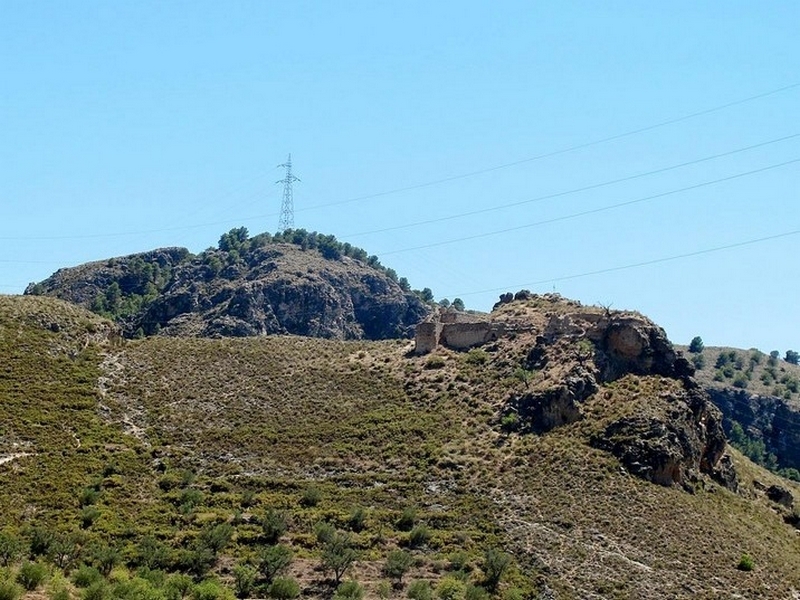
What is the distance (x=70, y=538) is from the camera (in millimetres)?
64375

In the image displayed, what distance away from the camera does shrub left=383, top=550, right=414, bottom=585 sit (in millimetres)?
63944

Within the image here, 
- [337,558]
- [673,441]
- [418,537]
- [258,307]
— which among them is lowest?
[337,558]

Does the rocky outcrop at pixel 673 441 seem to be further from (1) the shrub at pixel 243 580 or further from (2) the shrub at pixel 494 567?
(1) the shrub at pixel 243 580

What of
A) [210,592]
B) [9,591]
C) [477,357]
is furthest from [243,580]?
[477,357]

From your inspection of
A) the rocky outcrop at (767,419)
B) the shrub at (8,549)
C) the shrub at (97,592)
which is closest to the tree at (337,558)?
Result: the shrub at (97,592)

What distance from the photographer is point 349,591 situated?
59.9m

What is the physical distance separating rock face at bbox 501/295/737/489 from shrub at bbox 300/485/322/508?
1957 cm

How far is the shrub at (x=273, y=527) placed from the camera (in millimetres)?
68625

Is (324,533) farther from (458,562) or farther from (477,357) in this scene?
(477,357)

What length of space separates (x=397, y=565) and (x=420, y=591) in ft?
12.1

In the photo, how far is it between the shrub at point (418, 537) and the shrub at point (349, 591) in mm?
8501

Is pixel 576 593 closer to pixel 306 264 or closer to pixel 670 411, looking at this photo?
pixel 670 411

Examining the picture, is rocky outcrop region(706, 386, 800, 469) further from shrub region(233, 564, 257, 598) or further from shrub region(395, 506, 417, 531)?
shrub region(233, 564, 257, 598)

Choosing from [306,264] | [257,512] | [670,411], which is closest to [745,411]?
[306,264]
